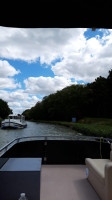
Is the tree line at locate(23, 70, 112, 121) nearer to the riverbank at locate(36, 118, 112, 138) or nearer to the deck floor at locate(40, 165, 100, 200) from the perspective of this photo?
the riverbank at locate(36, 118, 112, 138)

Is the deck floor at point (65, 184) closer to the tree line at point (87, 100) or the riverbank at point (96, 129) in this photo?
the riverbank at point (96, 129)

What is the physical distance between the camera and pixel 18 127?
32.2 meters

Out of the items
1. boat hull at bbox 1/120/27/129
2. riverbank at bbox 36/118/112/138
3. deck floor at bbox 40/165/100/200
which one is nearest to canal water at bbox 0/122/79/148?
riverbank at bbox 36/118/112/138

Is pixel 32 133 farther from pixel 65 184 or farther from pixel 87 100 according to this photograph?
pixel 65 184
